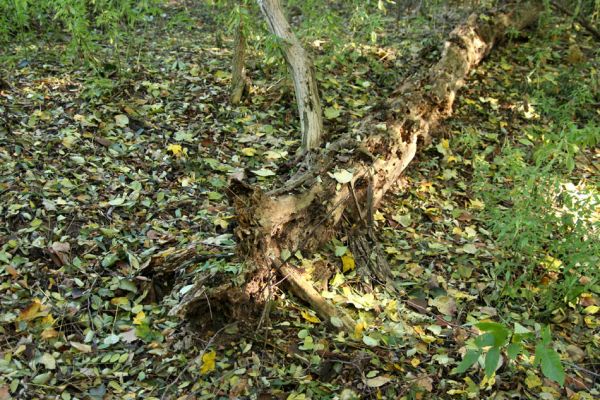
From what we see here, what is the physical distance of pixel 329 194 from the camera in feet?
11.5

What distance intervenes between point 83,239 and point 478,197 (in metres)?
2.68

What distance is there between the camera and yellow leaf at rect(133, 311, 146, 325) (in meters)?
3.02

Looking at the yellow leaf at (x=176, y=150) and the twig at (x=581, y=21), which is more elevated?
the twig at (x=581, y=21)

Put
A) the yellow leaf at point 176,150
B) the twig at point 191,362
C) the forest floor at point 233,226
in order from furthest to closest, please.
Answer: the yellow leaf at point 176,150
the forest floor at point 233,226
the twig at point 191,362

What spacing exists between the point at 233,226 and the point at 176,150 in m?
0.98

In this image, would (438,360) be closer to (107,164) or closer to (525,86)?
(107,164)

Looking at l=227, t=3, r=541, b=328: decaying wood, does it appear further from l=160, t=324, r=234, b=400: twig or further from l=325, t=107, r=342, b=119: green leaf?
l=325, t=107, r=342, b=119: green leaf

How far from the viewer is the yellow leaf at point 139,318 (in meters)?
3.02

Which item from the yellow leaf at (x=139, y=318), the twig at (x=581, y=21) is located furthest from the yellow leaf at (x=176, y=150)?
the twig at (x=581, y=21)

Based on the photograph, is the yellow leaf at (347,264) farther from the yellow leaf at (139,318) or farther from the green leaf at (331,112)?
the green leaf at (331,112)

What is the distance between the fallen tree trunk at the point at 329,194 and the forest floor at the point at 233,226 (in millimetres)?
114

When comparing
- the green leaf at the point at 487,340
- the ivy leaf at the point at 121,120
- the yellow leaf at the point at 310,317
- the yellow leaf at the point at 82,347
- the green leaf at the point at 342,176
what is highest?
the green leaf at the point at 487,340

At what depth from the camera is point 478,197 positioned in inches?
172

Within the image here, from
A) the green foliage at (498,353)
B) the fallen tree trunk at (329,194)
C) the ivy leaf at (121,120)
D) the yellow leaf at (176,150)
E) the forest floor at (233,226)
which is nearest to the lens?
the green foliage at (498,353)
